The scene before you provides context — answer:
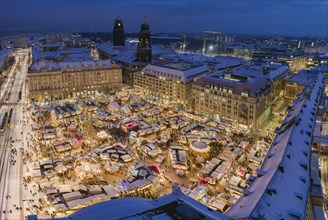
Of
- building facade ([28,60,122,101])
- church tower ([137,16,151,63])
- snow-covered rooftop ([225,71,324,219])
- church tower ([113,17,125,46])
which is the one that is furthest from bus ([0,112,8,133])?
church tower ([113,17,125,46])

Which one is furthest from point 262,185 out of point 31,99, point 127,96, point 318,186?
point 31,99

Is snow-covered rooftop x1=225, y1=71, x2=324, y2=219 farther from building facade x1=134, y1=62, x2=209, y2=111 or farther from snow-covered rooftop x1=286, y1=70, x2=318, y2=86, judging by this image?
snow-covered rooftop x1=286, y1=70, x2=318, y2=86

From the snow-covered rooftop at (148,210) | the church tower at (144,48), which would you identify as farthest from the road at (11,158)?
the church tower at (144,48)

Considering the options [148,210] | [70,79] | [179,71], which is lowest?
[148,210]

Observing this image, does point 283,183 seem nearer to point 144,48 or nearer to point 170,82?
point 170,82

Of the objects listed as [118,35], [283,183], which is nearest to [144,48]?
[118,35]

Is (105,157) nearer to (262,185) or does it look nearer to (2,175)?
(2,175)
